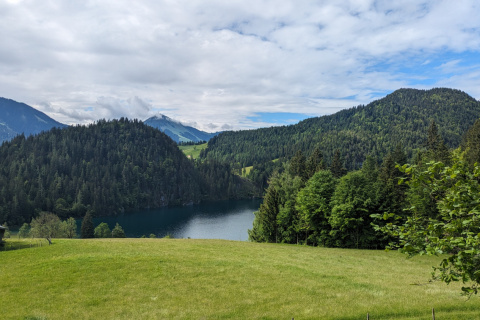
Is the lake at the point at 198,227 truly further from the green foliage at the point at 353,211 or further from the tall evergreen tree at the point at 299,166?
the green foliage at the point at 353,211

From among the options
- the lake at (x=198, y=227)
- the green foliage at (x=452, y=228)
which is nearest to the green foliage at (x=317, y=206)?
the green foliage at (x=452, y=228)

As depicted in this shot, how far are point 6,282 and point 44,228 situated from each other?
7413cm

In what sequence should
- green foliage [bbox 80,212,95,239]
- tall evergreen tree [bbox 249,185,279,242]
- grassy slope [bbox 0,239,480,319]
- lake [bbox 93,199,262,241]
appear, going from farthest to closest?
lake [bbox 93,199,262,241] → green foliage [bbox 80,212,95,239] → tall evergreen tree [bbox 249,185,279,242] → grassy slope [bbox 0,239,480,319]

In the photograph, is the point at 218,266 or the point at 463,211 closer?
the point at 463,211

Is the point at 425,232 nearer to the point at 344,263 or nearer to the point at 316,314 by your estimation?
the point at 316,314

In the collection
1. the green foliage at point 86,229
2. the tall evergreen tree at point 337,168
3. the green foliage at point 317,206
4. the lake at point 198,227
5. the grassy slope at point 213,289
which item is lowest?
A: the lake at point 198,227

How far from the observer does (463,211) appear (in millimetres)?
7227

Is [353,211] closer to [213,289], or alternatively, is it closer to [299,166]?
[213,289]

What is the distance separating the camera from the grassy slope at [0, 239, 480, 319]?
16.5m

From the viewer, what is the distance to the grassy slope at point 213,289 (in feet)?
54.3

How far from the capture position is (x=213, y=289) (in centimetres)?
2106

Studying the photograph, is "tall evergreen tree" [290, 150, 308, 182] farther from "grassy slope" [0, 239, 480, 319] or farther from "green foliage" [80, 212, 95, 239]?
"green foliage" [80, 212, 95, 239]

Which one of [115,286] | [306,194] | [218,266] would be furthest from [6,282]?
[306,194]

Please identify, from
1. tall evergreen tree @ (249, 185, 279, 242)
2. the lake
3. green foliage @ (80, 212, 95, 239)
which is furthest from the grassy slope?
the lake
